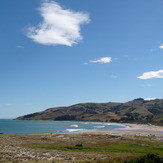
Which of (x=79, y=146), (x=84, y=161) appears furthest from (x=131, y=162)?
(x=79, y=146)

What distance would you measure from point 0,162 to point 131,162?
723 inches

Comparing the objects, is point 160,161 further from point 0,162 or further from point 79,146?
point 79,146

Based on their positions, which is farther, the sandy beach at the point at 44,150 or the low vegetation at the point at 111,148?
the low vegetation at the point at 111,148

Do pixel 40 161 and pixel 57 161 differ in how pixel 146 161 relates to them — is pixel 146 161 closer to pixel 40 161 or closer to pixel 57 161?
pixel 57 161

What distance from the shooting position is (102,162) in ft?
98.8

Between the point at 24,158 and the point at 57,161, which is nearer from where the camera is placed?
the point at 57,161

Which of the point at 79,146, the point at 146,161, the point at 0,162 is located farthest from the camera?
the point at 79,146

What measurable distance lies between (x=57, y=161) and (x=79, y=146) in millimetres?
20767

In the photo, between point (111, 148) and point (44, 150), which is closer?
point (44, 150)

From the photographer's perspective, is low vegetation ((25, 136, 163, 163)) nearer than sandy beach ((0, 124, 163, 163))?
No

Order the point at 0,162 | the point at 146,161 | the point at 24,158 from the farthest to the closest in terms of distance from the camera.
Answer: the point at 24,158, the point at 0,162, the point at 146,161

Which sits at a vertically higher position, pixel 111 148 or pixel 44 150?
pixel 44 150

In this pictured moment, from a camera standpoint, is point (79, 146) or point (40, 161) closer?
point (40, 161)

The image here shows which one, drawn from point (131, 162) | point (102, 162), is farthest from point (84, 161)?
point (131, 162)
